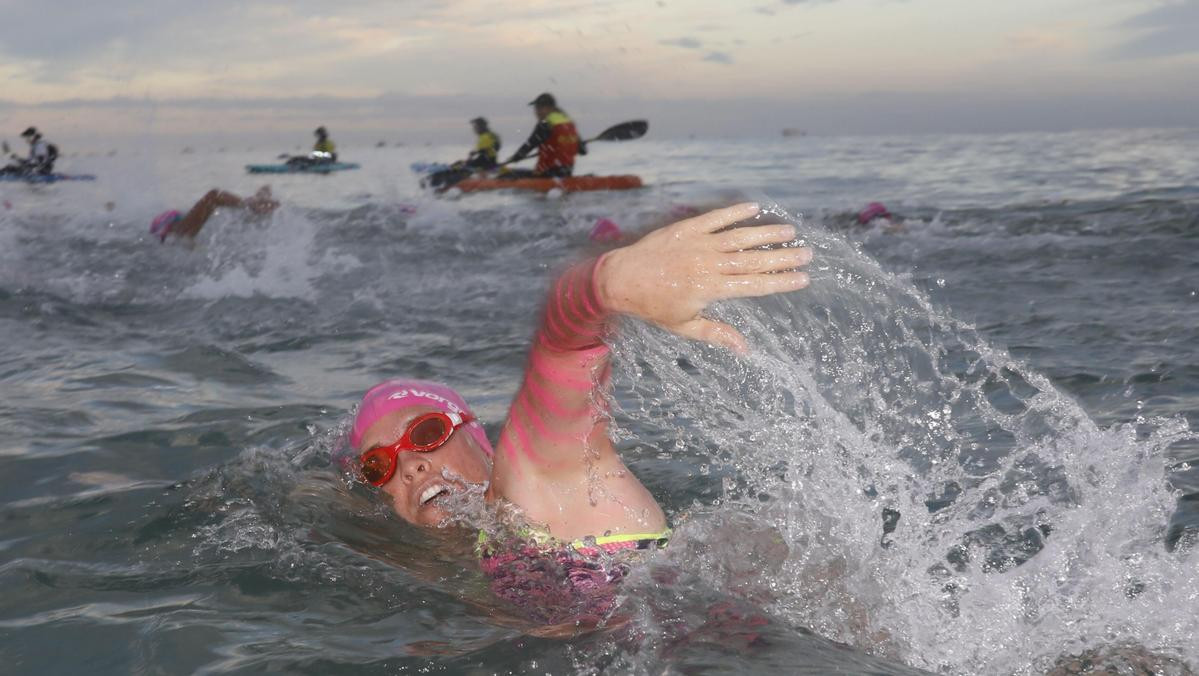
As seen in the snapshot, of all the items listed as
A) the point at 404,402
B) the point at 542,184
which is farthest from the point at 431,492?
the point at 542,184

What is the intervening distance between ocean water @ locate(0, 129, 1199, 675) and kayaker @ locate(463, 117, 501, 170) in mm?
14586

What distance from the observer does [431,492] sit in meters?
4.29

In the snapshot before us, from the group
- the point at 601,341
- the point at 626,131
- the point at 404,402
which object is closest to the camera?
the point at 601,341

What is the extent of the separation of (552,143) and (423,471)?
19357 mm

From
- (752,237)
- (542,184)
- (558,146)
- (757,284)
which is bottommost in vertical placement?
(542,184)

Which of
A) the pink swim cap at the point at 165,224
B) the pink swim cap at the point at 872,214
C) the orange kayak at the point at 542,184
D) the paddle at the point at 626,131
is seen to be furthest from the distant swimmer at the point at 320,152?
the pink swim cap at the point at 872,214

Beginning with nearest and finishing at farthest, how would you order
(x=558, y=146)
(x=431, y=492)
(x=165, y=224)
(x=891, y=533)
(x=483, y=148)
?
(x=891, y=533)
(x=431, y=492)
(x=165, y=224)
(x=558, y=146)
(x=483, y=148)

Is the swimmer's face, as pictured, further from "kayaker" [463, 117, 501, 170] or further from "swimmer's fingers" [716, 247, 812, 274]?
"kayaker" [463, 117, 501, 170]

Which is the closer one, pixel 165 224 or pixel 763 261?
pixel 763 261

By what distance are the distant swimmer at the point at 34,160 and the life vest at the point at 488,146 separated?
11581 mm

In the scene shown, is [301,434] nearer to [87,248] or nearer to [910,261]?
[910,261]

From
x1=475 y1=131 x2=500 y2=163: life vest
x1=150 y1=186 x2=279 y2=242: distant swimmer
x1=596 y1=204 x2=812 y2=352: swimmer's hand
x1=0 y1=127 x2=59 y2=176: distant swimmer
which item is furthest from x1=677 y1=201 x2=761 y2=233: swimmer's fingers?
x1=0 y1=127 x2=59 y2=176: distant swimmer

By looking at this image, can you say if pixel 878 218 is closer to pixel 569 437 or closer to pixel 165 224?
pixel 165 224

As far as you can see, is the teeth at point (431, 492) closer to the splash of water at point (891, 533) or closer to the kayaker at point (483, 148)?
the splash of water at point (891, 533)
